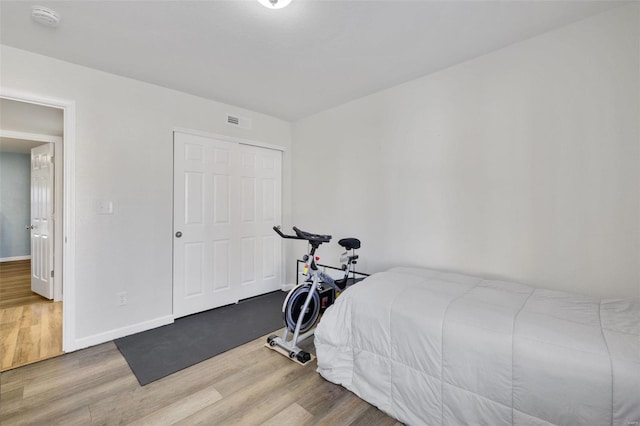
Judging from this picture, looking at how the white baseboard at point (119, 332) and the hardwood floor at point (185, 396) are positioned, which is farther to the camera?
the white baseboard at point (119, 332)

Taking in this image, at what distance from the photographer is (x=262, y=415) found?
5.50 ft

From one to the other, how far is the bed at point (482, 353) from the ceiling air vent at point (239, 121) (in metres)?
2.67

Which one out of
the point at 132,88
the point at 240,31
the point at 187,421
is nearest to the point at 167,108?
the point at 132,88

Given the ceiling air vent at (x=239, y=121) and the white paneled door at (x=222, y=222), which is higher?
the ceiling air vent at (x=239, y=121)

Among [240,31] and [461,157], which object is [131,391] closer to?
[240,31]

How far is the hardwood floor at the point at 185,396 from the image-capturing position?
165 centimetres

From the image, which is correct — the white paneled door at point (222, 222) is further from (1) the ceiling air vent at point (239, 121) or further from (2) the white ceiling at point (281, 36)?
(2) the white ceiling at point (281, 36)

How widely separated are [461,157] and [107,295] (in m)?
3.54

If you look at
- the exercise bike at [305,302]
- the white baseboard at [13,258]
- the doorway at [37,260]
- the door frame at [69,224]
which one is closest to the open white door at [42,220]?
the doorway at [37,260]

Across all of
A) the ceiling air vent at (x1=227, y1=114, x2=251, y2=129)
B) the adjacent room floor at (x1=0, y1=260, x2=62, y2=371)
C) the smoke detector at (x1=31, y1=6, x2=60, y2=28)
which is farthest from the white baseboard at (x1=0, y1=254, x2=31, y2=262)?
the smoke detector at (x1=31, y1=6, x2=60, y2=28)

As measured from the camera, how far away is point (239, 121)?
11.9ft

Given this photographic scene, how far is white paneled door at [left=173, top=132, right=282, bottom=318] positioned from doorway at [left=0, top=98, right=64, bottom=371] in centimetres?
120

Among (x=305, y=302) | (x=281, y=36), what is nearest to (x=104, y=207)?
(x=305, y=302)

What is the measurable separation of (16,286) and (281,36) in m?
5.53
